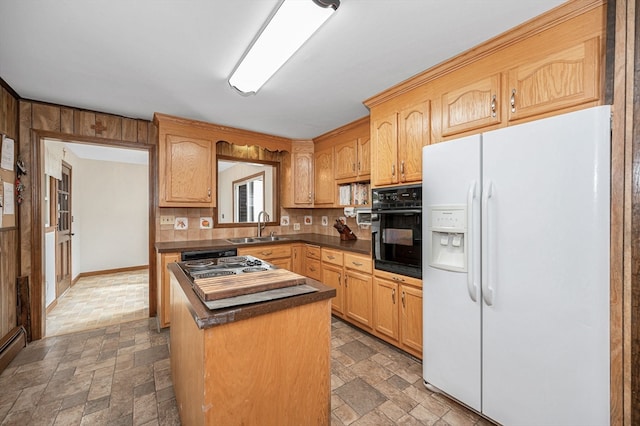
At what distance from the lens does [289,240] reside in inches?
139

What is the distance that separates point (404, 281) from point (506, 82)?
62.3 inches

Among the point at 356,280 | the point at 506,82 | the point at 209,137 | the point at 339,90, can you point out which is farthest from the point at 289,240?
the point at 506,82

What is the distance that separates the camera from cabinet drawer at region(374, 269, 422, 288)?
214cm

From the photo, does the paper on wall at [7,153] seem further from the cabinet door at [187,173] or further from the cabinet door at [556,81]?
the cabinet door at [556,81]

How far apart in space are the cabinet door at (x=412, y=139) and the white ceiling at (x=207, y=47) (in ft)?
0.99

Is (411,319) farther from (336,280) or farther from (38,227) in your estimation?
(38,227)

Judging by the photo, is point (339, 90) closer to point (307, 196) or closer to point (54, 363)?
point (307, 196)

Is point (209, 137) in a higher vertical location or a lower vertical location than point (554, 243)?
higher

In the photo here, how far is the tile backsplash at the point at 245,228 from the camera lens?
334 centimetres

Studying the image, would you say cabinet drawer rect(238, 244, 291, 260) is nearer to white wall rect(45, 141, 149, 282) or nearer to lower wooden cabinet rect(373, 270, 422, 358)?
lower wooden cabinet rect(373, 270, 422, 358)

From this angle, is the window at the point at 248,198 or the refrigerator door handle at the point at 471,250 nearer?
the refrigerator door handle at the point at 471,250

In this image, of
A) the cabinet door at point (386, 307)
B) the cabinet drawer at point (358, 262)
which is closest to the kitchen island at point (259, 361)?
the cabinet door at point (386, 307)

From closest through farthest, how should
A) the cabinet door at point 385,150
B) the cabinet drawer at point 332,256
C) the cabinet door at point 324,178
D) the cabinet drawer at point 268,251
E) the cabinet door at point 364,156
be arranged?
the cabinet door at point 385,150 < the cabinet drawer at point 332,256 < the cabinet door at point 364,156 < the cabinet drawer at point 268,251 < the cabinet door at point 324,178

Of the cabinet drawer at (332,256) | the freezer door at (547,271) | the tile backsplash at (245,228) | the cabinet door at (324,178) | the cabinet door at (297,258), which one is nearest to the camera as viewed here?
the freezer door at (547,271)
